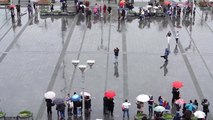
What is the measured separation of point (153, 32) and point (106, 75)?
1040 cm

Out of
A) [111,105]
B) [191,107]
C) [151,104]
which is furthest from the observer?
[111,105]

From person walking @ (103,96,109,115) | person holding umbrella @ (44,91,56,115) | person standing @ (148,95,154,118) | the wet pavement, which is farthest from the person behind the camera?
the wet pavement

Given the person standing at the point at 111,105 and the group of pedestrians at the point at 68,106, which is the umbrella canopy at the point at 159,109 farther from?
the group of pedestrians at the point at 68,106

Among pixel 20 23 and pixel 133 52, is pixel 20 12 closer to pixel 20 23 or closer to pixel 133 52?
pixel 20 23

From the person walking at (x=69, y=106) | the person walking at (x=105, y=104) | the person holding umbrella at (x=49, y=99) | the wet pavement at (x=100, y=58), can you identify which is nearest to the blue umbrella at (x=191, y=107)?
the wet pavement at (x=100, y=58)

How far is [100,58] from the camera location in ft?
Result: 102

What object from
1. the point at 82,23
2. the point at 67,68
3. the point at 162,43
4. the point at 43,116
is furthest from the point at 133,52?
the point at 43,116

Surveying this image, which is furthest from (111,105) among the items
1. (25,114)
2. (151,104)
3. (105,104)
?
(25,114)

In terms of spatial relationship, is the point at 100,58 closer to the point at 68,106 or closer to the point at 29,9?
the point at 68,106

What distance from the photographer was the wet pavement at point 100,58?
25.7 m

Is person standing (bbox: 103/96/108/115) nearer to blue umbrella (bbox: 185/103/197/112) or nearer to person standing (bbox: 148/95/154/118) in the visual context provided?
person standing (bbox: 148/95/154/118)

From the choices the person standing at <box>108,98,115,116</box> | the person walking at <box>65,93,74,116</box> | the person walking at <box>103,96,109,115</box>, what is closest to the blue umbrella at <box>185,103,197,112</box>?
the person standing at <box>108,98,115,116</box>

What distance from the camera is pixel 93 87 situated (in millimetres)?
26500

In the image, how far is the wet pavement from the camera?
84.2ft
